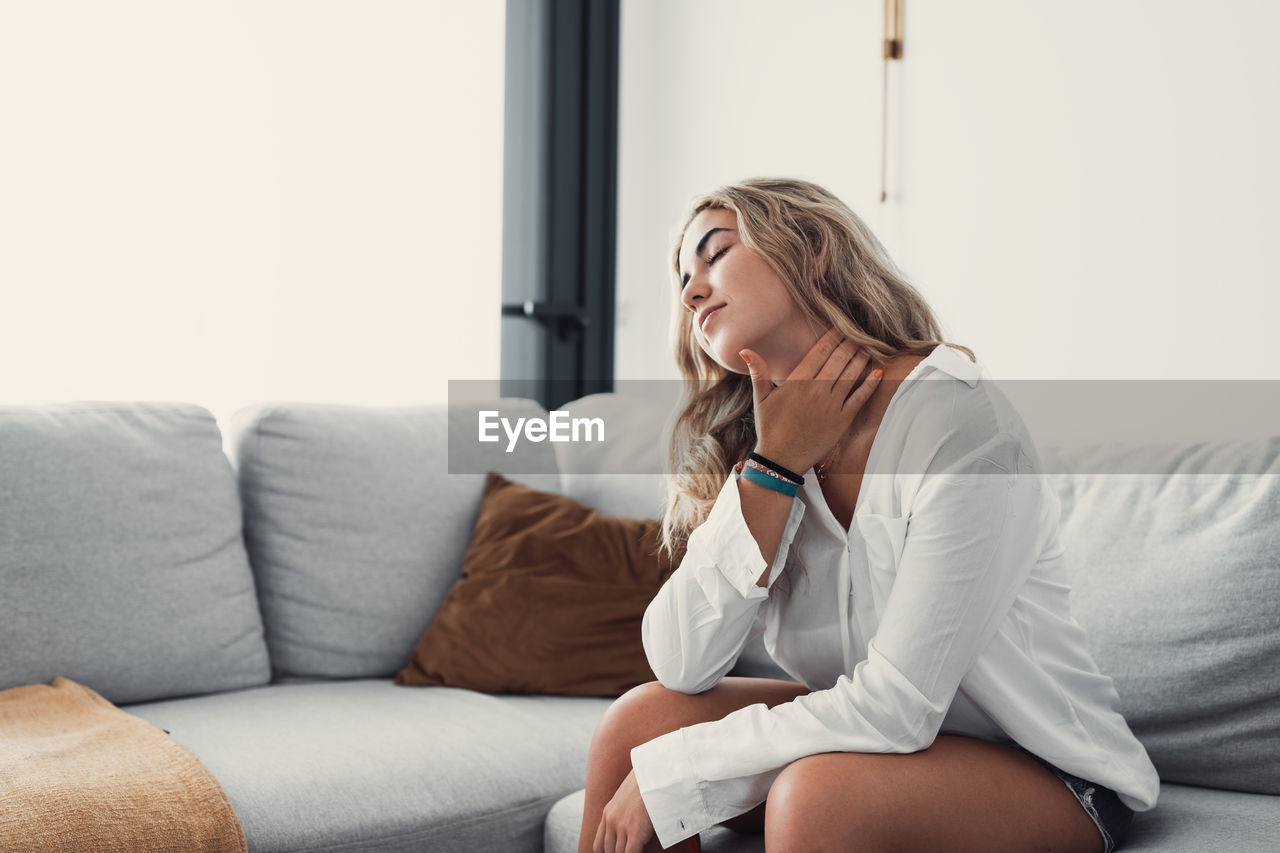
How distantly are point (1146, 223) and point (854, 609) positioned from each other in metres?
1.10

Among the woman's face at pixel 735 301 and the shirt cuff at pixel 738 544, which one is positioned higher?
the woman's face at pixel 735 301

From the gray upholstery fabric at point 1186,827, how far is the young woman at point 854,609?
0.13ft

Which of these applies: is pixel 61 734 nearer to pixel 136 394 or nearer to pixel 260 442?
pixel 260 442

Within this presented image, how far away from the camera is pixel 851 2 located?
249cm

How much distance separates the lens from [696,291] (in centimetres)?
136

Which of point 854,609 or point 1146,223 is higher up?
point 1146,223

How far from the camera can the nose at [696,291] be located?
136cm

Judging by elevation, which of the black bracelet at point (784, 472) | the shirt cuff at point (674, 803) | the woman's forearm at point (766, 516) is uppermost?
the black bracelet at point (784, 472)

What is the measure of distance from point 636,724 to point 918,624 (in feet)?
1.17

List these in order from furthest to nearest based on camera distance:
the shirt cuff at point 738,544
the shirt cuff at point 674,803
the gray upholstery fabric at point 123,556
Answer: the gray upholstery fabric at point 123,556 < the shirt cuff at point 738,544 < the shirt cuff at point 674,803

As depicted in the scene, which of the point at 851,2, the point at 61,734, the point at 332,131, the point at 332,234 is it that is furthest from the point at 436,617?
the point at 851,2

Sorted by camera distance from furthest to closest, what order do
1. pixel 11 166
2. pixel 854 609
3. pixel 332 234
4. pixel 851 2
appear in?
pixel 332 234 < pixel 851 2 < pixel 11 166 < pixel 854 609

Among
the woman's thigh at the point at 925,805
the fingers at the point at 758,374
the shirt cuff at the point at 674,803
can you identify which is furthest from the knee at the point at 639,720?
the fingers at the point at 758,374

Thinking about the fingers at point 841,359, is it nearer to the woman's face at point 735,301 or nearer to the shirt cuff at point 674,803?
the woman's face at point 735,301
